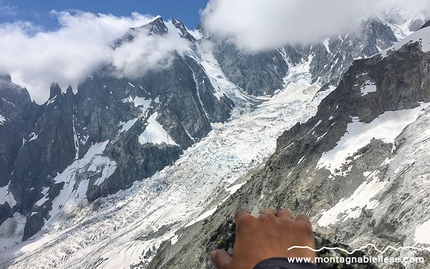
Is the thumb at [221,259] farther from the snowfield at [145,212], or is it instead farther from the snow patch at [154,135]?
the snow patch at [154,135]

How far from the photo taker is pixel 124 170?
157 meters

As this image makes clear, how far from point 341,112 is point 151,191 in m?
92.4

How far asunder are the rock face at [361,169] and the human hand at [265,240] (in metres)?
13.3

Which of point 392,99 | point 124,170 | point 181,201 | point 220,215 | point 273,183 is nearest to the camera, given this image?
point 392,99

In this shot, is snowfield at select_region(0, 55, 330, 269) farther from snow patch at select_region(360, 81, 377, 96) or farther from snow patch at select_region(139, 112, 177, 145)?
snow patch at select_region(360, 81, 377, 96)

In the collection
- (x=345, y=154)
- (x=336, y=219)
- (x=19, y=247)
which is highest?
(x=19, y=247)

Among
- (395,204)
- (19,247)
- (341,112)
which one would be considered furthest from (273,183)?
(19,247)

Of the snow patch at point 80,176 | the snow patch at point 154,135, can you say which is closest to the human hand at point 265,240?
the snow patch at point 80,176

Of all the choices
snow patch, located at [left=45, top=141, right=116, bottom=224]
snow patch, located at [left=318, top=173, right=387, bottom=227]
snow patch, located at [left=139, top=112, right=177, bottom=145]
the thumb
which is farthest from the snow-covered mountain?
the thumb

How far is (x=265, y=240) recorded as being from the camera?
378 cm

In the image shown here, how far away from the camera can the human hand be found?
3664mm

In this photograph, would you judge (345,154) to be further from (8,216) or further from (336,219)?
(8,216)

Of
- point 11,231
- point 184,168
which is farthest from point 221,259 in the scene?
point 11,231

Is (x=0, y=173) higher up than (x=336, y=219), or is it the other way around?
(x=0, y=173)
